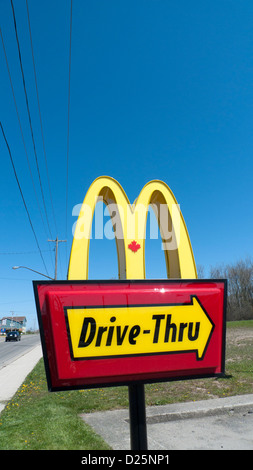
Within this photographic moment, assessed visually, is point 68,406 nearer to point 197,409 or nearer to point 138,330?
point 197,409

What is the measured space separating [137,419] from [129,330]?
26.7 inches

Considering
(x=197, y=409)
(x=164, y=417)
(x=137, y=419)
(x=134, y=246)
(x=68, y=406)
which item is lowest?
(x=68, y=406)

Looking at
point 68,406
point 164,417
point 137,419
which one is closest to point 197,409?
point 164,417

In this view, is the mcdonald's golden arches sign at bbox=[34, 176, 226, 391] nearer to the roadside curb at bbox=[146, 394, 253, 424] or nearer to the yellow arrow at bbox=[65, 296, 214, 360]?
the yellow arrow at bbox=[65, 296, 214, 360]

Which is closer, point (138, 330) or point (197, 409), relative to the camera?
point (138, 330)

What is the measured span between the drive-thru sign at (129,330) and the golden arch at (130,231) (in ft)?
2.02

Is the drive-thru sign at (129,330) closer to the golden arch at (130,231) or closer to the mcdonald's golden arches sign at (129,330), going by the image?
the mcdonald's golden arches sign at (129,330)

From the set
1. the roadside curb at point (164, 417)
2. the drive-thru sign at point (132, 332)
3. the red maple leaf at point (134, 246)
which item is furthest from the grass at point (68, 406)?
the red maple leaf at point (134, 246)

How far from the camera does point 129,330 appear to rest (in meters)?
2.44

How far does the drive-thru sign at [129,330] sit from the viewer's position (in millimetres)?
2309

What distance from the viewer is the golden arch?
3074mm

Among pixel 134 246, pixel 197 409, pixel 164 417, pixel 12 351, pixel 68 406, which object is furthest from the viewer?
pixel 12 351

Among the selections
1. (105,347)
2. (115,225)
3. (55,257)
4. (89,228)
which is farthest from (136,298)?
(55,257)

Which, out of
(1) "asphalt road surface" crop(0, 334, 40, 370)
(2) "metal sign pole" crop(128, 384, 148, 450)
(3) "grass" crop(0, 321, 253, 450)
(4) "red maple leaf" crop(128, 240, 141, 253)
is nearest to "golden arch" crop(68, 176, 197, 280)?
(4) "red maple leaf" crop(128, 240, 141, 253)
